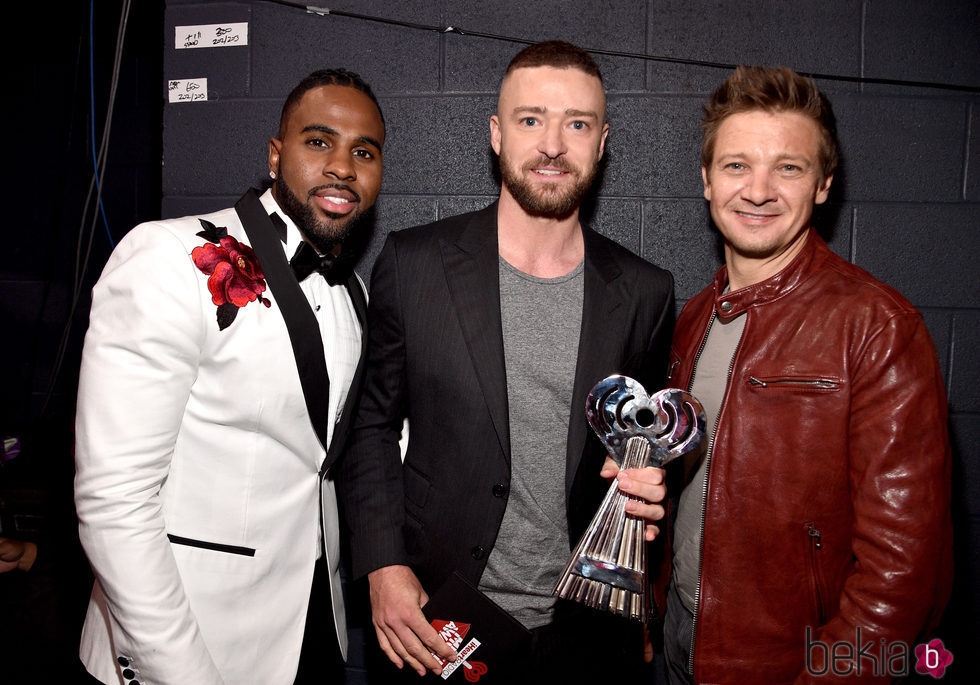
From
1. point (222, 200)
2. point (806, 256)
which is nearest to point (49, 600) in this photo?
point (222, 200)

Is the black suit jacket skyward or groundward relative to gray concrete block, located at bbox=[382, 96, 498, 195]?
groundward

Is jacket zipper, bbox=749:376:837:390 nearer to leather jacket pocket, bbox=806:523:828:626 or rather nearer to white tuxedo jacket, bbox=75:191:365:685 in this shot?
leather jacket pocket, bbox=806:523:828:626

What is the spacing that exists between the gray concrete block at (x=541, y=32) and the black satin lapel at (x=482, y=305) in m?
0.73

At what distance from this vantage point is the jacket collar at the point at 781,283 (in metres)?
1.31

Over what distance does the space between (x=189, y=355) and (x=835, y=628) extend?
1419mm

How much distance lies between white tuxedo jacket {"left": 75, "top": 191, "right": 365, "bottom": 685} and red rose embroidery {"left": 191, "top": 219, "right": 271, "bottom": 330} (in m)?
0.02

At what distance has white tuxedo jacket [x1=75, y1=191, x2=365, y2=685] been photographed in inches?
42.2

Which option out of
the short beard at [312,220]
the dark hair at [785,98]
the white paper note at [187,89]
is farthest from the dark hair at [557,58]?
the white paper note at [187,89]

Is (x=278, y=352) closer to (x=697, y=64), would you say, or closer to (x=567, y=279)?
(x=567, y=279)

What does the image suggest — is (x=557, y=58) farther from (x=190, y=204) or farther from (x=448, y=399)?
(x=190, y=204)

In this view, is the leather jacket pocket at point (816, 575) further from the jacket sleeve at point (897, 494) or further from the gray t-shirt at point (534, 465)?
the gray t-shirt at point (534, 465)

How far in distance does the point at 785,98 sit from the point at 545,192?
1.96ft

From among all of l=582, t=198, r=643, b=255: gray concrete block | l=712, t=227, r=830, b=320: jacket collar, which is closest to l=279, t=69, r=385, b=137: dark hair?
l=582, t=198, r=643, b=255: gray concrete block

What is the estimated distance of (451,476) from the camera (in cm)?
141
